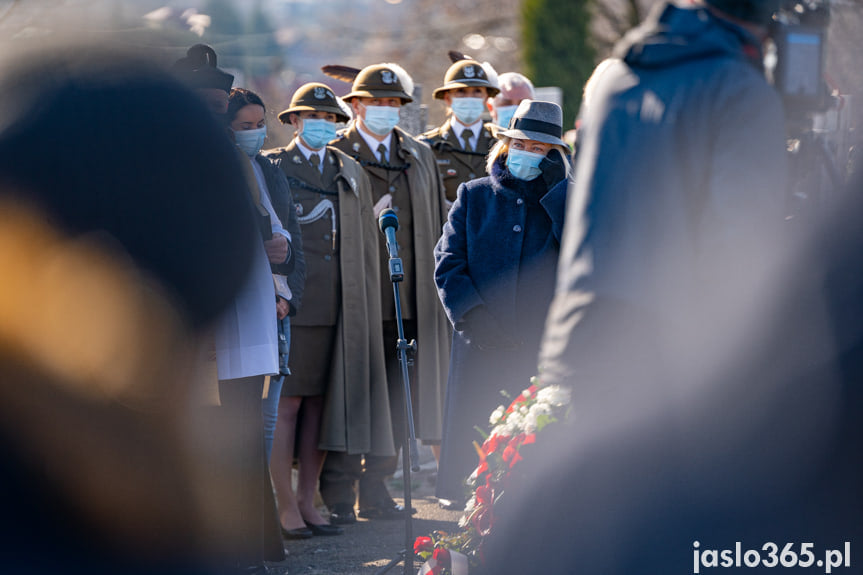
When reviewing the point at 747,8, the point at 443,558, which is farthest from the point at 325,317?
the point at 747,8

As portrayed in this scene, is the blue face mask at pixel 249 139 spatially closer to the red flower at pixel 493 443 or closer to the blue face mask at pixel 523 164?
the blue face mask at pixel 523 164

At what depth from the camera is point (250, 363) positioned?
14.4ft

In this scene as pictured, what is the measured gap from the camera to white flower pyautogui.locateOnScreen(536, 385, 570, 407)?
3.46 meters

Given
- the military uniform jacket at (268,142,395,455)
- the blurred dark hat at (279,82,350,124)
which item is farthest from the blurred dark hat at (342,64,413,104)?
the military uniform jacket at (268,142,395,455)

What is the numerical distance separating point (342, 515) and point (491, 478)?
2468 mm

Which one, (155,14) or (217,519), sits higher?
(155,14)

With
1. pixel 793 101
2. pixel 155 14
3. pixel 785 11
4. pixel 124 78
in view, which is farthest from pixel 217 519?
pixel 155 14

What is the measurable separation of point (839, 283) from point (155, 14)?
4.96 m

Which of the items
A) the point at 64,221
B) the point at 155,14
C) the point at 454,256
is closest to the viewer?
the point at 64,221

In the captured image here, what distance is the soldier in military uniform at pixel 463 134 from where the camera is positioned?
7637 mm

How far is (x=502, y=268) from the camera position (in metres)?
5.29

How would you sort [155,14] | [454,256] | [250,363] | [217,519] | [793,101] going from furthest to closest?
[155,14]
[454,256]
[250,363]
[793,101]
[217,519]

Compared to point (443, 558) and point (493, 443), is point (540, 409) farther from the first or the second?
point (443, 558)

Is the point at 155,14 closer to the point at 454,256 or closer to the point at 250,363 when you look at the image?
the point at 454,256
